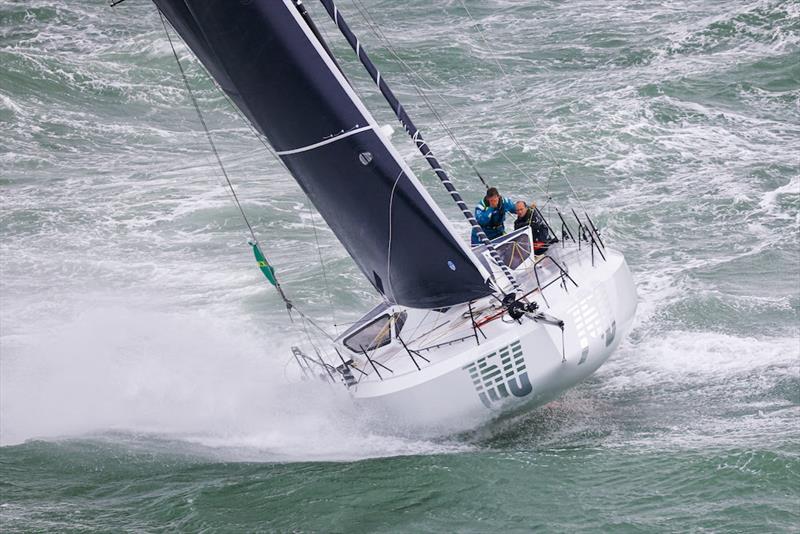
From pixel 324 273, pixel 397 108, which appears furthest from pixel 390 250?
pixel 324 273

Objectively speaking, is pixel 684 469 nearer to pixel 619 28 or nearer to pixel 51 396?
pixel 51 396

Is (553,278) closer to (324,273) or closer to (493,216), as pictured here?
(493,216)

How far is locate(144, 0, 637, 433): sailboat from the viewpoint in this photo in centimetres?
1166

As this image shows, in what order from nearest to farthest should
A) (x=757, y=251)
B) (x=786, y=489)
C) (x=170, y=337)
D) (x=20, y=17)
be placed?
1. (x=786, y=489)
2. (x=170, y=337)
3. (x=757, y=251)
4. (x=20, y=17)

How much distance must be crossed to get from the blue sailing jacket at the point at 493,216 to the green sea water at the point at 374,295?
208cm

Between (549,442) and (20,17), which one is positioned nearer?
(549,442)

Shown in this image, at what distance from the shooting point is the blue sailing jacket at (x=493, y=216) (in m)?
14.2

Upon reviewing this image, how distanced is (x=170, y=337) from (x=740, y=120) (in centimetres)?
1254

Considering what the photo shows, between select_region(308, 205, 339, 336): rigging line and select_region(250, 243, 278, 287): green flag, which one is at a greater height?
select_region(250, 243, 278, 287): green flag

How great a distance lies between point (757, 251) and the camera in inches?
715

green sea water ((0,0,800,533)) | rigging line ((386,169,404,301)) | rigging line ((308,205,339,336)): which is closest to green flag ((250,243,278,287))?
rigging line ((386,169,404,301))

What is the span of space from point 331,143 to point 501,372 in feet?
9.21

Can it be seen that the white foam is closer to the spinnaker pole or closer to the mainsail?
the mainsail

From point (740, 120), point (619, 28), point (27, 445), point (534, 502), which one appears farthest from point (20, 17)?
point (534, 502)
